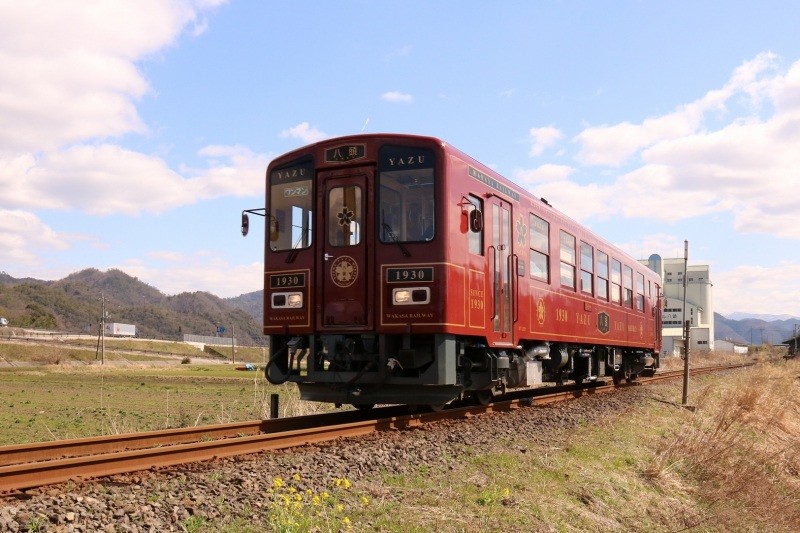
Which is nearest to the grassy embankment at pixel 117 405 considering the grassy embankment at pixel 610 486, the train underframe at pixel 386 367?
the train underframe at pixel 386 367

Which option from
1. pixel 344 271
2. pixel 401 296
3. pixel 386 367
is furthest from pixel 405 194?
pixel 386 367

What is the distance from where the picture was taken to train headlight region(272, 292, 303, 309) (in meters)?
10.5

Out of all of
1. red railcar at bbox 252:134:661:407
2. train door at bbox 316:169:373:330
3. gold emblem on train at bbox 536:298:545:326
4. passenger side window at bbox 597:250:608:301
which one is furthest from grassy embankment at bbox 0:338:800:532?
train door at bbox 316:169:373:330

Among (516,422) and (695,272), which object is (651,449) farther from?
(695,272)

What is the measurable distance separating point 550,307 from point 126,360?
2745 inches

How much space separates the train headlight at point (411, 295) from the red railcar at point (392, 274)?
0.6 inches

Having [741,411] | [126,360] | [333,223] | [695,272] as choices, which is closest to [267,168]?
[333,223]

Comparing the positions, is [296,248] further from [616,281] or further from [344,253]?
[616,281]

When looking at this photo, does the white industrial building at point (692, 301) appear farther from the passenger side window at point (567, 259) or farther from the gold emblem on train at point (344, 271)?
the gold emblem on train at point (344, 271)

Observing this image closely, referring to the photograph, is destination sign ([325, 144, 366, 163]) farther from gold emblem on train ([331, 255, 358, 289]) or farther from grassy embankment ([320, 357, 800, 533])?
grassy embankment ([320, 357, 800, 533])

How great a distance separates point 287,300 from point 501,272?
3.25 m

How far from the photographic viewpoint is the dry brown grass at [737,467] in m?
8.80

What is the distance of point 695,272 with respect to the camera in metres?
116

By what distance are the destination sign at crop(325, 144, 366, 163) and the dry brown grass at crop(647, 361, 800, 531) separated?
18.2 ft
